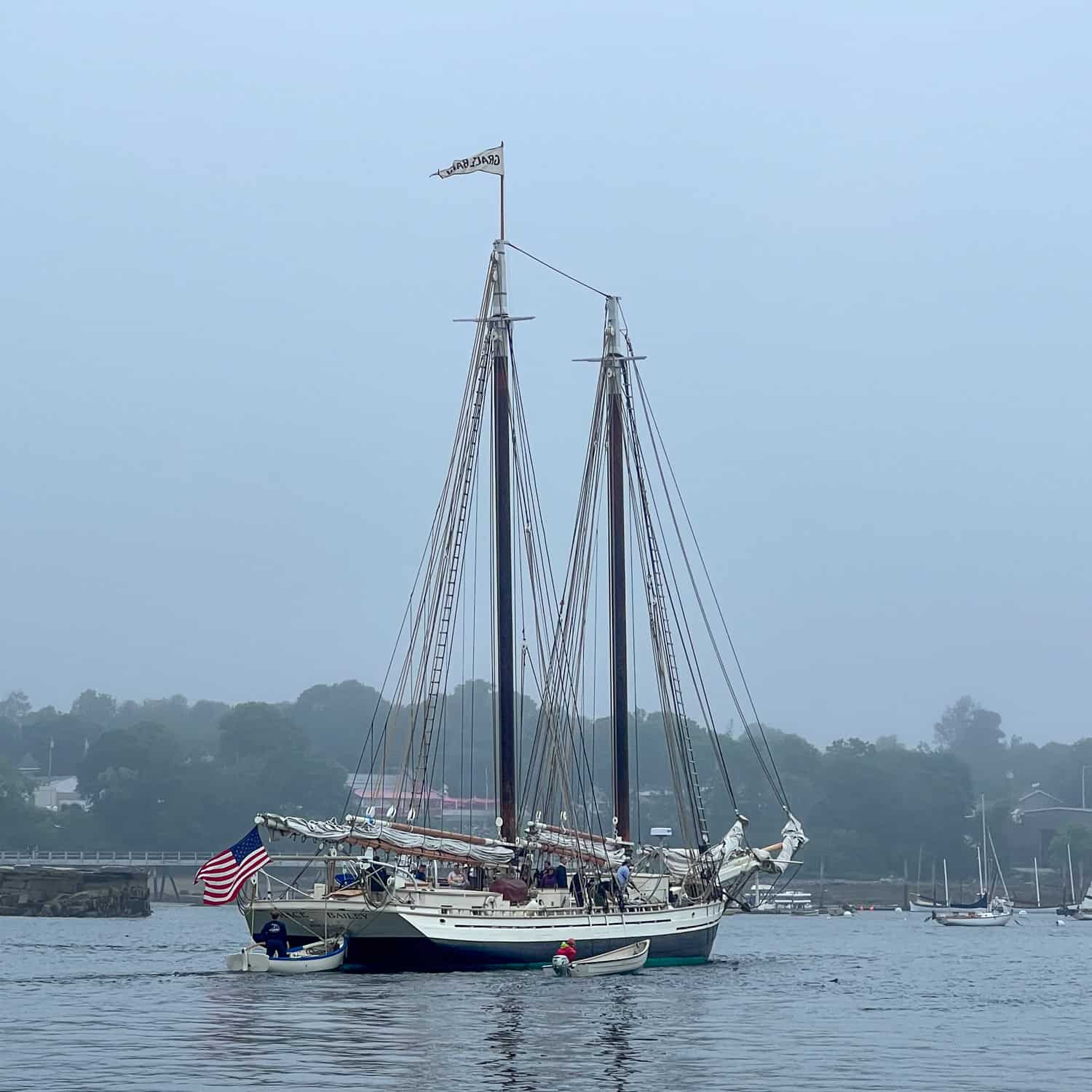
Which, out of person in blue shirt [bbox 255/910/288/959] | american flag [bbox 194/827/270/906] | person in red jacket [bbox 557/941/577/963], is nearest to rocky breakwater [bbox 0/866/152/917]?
person in blue shirt [bbox 255/910/288/959]

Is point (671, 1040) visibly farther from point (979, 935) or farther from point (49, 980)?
point (979, 935)

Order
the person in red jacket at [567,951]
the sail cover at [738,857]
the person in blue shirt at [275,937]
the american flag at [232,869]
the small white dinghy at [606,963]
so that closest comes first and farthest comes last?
1. the american flag at [232,869]
2. the person in blue shirt at [275,937]
3. the small white dinghy at [606,963]
4. the person in red jacket at [567,951]
5. the sail cover at [738,857]

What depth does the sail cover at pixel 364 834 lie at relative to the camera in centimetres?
7538

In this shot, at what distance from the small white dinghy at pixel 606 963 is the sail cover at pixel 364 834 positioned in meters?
6.51

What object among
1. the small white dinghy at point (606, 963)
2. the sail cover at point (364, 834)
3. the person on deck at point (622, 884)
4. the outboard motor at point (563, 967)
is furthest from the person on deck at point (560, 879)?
the outboard motor at point (563, 967)

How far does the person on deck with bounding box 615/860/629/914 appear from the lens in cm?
8088

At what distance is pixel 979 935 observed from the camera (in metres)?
180

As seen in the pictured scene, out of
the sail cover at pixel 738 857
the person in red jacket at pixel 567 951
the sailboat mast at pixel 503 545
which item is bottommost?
the person in red jacket at pixel 567 951

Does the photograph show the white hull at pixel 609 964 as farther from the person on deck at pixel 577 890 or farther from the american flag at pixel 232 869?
the american flag at pixel 232 869

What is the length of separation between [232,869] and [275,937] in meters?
4.66

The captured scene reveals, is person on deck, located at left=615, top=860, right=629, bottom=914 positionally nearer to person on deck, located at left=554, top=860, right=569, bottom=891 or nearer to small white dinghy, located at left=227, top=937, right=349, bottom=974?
person on deck, located at left=554, top=860, right=569, bottom=891

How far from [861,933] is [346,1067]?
459 ft

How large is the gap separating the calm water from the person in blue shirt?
1071 mm

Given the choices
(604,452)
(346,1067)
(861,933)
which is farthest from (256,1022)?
(861,933)
